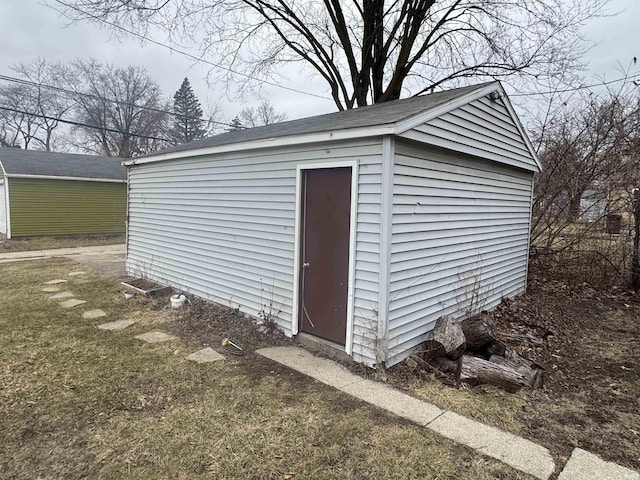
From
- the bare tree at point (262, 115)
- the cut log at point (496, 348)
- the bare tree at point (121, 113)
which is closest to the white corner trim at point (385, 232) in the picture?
the cut log at point (496, 348)

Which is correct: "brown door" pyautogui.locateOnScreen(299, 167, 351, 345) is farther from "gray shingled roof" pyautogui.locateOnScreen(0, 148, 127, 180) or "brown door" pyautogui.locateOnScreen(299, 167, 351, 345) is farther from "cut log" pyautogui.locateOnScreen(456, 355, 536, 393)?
"gray shingled roof" pyautogui.locateOnScreen(0, 148, 127, 180)

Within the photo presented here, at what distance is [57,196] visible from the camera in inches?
601

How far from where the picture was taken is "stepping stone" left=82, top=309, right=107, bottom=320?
553 centimetres

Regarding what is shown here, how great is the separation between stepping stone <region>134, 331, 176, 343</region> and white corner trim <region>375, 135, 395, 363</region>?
2710mm

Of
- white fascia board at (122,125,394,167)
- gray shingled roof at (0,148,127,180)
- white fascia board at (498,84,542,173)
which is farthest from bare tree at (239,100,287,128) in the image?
white fascia board at (498,84,542,173)

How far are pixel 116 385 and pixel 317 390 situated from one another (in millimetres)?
1856

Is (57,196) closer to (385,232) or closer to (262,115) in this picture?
(385,232)

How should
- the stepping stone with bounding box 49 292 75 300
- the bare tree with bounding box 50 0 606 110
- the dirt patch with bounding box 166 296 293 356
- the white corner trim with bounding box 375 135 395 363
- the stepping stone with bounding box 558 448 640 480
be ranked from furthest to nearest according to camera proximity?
the bare tree with bounding box 50 0 606 110, the stepping stone with bounding box 49 292 75 300, the dirt patch with bounding box 166 296 293 356, the white corner trim with bounding box 375 135 395 363, the stepping stone with bounding box 558 448 640 480

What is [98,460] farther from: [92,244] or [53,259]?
[92,244]

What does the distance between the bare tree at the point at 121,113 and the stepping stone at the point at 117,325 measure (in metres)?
28.7

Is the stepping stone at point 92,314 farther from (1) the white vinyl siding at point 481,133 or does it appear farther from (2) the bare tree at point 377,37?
(2) the bare tree at point 377,37

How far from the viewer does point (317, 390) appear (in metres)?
3.43

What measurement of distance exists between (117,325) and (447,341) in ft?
14.3

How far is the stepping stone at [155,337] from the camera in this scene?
4680 mm
